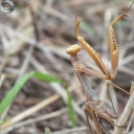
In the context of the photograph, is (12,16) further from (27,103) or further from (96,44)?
(27,103)

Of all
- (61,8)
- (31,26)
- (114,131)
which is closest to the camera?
(114,131)

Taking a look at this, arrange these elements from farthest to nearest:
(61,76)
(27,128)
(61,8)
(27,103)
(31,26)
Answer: (61,8) → (31,26) → (61,76) → (27,103) → (27,128)

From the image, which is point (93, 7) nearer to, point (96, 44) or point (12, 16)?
point (96, 44)

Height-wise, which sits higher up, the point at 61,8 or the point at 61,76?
the point at 61,8

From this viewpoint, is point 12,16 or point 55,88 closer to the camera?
point 55,88

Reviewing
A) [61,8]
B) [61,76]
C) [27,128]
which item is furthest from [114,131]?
[61,8]

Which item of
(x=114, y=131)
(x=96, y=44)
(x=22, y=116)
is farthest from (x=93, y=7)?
(x=114, y=131)
